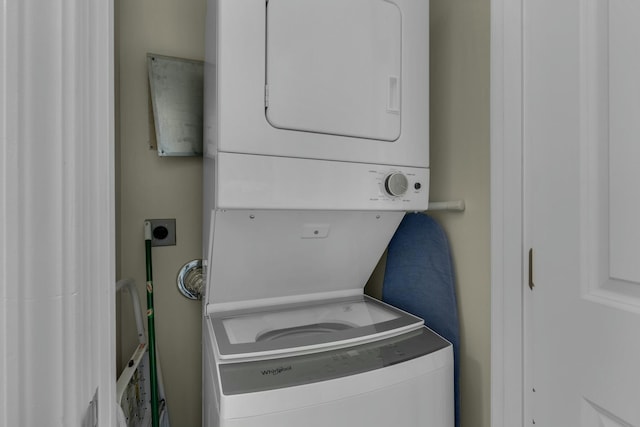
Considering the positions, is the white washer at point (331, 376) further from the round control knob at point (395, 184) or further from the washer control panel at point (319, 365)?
the round control knob at point (395, 184)

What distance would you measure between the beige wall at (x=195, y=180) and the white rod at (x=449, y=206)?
0.09ft

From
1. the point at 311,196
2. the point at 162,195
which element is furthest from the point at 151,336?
the point at 311,196

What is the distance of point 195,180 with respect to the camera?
70.3 inches

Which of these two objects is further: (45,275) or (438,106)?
(438,106)

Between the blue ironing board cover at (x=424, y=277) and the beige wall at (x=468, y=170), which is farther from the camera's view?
the blue ironing board cover at (x=424, y=277)

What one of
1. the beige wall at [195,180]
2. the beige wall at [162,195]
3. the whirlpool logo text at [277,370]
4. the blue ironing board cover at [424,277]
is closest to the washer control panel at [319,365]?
the whirlpool logo text at [277,370]

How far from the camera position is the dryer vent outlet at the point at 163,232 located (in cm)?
169

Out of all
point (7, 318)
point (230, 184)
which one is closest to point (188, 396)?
point (230, 184)

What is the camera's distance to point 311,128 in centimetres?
116

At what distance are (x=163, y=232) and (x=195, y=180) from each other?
0.32 meters
